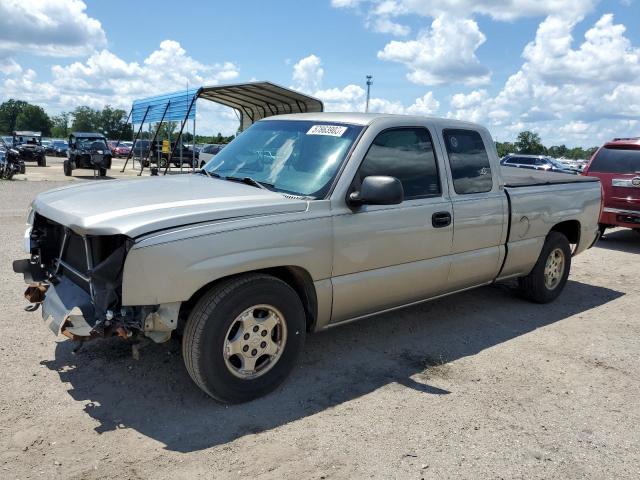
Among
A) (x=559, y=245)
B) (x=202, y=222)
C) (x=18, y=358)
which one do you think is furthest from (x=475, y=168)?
(x=18, y=358)

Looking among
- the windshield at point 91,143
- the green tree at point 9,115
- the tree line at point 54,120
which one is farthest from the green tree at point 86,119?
the windshield at point 91,143

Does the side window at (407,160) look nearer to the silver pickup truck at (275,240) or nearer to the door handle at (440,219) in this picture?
the silver pickup truck at (275,240)

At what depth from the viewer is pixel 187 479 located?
278 cm

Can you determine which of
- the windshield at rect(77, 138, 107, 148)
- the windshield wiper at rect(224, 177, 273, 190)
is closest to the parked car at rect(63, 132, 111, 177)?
the windshield at rect(77, 138, 107, 148)

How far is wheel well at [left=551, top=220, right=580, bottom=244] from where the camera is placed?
6.25 m

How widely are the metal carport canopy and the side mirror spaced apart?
16.5 metres

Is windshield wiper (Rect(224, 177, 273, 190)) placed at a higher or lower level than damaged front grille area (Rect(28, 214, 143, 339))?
higher

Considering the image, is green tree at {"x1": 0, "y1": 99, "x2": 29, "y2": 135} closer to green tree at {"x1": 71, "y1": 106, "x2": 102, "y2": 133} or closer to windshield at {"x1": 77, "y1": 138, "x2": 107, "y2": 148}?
green tree at {"x1": 71, "y1": 106, "x2": 102, "y2": 133}

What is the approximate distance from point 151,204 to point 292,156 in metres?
1.27

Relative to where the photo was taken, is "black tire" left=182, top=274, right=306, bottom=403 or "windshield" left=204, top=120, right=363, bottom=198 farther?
"windshield" left=204, top=120, right=363, bottom=198

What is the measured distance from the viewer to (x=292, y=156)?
4188 mm

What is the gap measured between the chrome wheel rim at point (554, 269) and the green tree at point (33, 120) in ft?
413

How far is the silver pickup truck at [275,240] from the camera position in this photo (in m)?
3.12

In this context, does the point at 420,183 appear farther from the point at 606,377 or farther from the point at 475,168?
the point at 606,377
